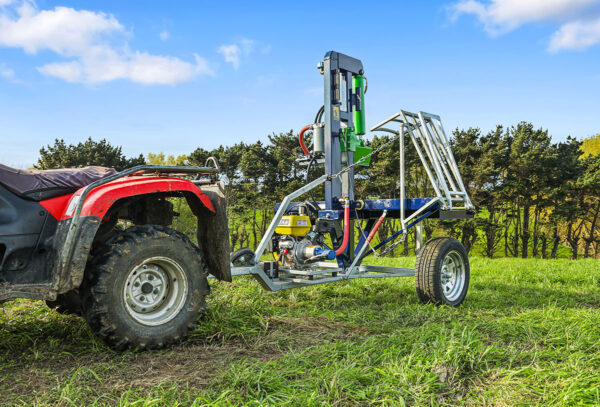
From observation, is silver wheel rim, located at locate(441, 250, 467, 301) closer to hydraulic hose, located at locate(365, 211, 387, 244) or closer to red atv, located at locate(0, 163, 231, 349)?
hydraulic hose, located at locate(365, 211, 387, 244)

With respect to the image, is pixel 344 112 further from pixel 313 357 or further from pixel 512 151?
pixel 512 151

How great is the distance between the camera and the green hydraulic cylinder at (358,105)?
20.9ft

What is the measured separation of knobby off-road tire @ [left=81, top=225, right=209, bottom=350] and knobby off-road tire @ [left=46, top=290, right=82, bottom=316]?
808mm

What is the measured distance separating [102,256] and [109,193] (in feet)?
1.43

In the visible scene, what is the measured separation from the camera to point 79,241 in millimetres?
3359

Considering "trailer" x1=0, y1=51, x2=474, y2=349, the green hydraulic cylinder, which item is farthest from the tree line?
"trailer" x1=0, y1=51, x2=474, y2=349

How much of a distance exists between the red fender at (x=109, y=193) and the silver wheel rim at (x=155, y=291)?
0.49 meters

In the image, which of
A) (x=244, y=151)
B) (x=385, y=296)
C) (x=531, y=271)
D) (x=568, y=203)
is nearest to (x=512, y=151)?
(x=568, y=203)

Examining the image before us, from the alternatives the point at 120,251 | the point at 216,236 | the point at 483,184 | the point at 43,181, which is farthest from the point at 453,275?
the point at 483,184

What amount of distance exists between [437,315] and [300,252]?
62.5 inches

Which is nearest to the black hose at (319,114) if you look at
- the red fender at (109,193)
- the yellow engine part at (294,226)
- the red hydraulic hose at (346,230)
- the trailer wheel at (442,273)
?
the red hydraulic hose at (346,230)

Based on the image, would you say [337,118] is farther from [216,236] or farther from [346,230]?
[216,236]

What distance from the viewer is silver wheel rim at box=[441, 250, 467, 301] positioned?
19.5 ft

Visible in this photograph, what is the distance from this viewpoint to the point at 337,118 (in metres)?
6.18
